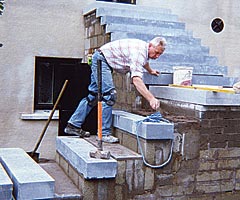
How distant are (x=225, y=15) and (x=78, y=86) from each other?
405 centimetres

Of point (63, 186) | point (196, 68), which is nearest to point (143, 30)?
point (196, 68)

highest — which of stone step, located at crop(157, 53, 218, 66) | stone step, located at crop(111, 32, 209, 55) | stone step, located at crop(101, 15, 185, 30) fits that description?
stone step, located at crop(101, 15, 185, 30)

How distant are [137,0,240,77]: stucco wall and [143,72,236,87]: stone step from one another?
7.22ft

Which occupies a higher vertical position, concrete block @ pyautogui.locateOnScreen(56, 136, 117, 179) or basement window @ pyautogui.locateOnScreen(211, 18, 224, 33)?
basement window @ pyautogui.locateOnScreen(211, 18, 224, 33)

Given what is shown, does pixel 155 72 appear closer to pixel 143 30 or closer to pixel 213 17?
pixel 143 30

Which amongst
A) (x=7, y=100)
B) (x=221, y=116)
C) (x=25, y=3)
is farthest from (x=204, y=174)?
(x=25, y=3)

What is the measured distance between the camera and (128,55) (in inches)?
204

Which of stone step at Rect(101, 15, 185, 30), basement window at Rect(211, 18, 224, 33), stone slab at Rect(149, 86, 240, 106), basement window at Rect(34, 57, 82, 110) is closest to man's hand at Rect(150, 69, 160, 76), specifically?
stone slab at Rect(149, 86, 240, 106)

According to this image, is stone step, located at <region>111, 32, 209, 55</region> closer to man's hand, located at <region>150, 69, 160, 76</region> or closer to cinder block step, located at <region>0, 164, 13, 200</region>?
man's hand, located at <region>150, 69, 160, 76</region>

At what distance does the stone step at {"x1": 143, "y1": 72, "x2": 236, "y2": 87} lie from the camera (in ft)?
19.7

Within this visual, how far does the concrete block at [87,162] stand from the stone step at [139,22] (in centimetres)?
256

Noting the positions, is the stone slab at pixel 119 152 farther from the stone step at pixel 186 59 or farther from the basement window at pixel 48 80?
the basement window at pixel 48 80

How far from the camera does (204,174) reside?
4.84 metres

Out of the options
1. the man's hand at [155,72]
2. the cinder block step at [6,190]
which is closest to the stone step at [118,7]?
the man's hand at [155,72]
